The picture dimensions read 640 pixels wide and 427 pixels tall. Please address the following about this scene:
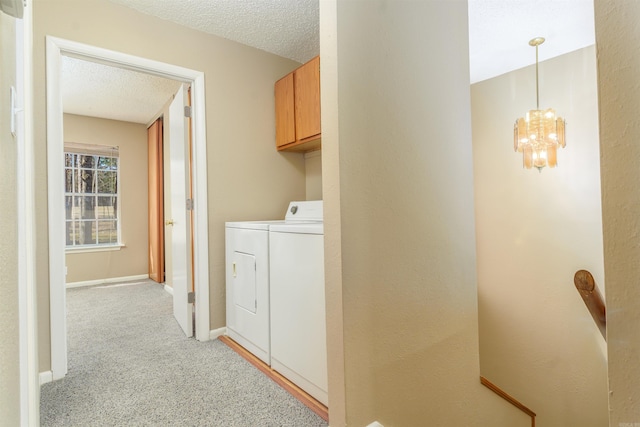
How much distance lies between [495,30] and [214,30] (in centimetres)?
217

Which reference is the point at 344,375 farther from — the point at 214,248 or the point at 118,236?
the point at 118,236

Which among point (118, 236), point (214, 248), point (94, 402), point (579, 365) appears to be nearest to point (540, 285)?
point (579, 365)

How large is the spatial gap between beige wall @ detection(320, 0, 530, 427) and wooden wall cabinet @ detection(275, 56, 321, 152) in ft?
3.43

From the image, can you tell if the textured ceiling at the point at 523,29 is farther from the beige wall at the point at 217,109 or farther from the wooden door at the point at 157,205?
the wooden door at the point at 157,205

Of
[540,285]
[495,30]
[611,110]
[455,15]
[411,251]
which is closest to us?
[611,110]

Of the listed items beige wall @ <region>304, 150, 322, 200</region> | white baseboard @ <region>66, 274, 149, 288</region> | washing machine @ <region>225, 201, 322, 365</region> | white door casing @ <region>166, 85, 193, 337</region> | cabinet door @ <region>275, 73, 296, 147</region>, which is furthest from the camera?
white baseboard @ <region>66, 274, 149, 288</region>

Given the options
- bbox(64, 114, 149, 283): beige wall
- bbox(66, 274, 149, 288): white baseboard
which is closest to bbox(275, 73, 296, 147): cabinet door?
bbox(64, 114, 149, 283): beige wall

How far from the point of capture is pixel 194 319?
2.54m

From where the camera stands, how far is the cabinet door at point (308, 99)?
239 cm

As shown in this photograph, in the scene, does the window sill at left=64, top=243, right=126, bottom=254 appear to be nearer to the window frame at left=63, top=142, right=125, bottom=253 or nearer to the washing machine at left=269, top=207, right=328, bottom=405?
the window frame at left=63, top=142, right=125, bottom=253

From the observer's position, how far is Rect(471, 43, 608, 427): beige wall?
2732 mm

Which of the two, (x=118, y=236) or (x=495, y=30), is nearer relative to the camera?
(x=495, y=30)

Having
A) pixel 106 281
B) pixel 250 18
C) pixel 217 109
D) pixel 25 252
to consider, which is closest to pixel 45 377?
pixel 25 252

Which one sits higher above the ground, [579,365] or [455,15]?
[455,15]
